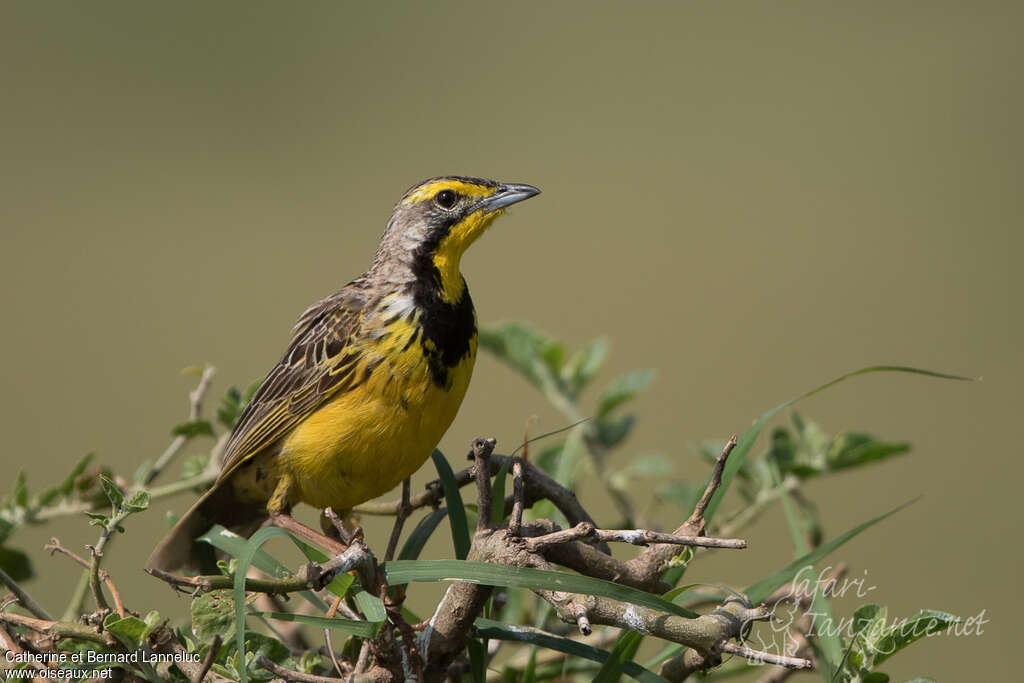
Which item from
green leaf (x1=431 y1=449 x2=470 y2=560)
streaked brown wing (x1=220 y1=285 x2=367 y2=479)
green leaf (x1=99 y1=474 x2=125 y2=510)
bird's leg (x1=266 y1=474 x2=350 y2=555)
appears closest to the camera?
green leaf (x1=99 y1=474 x2=125 y2=510)

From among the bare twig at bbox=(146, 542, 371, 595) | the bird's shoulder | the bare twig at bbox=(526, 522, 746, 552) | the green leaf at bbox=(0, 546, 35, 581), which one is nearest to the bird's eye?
the bird's shoulder

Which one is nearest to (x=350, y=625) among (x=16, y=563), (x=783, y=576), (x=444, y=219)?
(x=783, y=576)

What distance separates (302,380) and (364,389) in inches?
13.1

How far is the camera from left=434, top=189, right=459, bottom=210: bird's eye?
150 inches

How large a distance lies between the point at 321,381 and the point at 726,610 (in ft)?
5.81

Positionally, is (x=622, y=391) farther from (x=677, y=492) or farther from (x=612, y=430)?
(x=677, y=492)

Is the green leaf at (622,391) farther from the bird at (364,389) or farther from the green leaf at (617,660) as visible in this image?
the green leaf at (617,660)

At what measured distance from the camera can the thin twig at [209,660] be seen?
5.45 feet

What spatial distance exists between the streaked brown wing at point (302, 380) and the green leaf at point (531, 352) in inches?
17.6

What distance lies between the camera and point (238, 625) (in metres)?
1.74

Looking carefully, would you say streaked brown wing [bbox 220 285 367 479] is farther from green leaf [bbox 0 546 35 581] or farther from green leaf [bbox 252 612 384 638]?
green leaf [bbox 252 612 384 638]

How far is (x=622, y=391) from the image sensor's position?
3482mm

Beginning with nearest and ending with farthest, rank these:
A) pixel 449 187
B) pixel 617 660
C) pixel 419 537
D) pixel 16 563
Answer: pixel 617 660
pixel 419 537
pixel 16 563
pixel 449 187

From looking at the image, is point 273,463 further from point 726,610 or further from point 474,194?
point 726,610
